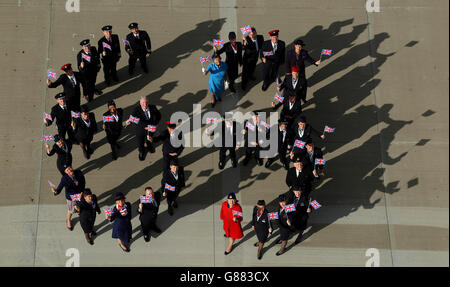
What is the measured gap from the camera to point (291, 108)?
11.9 meters

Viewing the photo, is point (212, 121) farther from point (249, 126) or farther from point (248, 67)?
point (248, 67)

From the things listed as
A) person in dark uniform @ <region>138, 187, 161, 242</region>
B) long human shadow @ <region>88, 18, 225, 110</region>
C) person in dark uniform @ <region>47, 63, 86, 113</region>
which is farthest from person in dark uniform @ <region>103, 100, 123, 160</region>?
person in dark uniform @ <region>138, 187, 161, 242</region>

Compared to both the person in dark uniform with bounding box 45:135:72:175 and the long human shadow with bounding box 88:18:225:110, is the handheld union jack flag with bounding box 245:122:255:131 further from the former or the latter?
the person in dark uniform with bounding box 45:135:72:175

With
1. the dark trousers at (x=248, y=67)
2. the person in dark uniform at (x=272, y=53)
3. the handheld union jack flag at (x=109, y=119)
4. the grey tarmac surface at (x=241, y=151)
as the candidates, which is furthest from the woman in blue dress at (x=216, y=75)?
the handheld union jack flag at (x=109, y=119)

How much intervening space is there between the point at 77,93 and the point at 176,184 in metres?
3.54

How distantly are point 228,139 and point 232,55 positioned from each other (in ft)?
7.69

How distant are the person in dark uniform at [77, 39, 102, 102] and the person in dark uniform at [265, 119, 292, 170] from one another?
4634mm

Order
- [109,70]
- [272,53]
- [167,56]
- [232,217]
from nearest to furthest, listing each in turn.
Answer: [232,217], [272,53], [109,70], [167,56]

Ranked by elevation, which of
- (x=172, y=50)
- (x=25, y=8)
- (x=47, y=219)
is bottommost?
(x=47, y=219)

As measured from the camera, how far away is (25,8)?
14070mm

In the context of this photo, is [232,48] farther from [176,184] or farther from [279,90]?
[176,184]

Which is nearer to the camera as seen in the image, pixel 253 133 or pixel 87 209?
pixel 87 209

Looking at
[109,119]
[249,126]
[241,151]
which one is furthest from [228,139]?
[109,119]

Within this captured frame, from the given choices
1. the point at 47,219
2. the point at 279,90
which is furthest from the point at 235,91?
the point at 47,219
